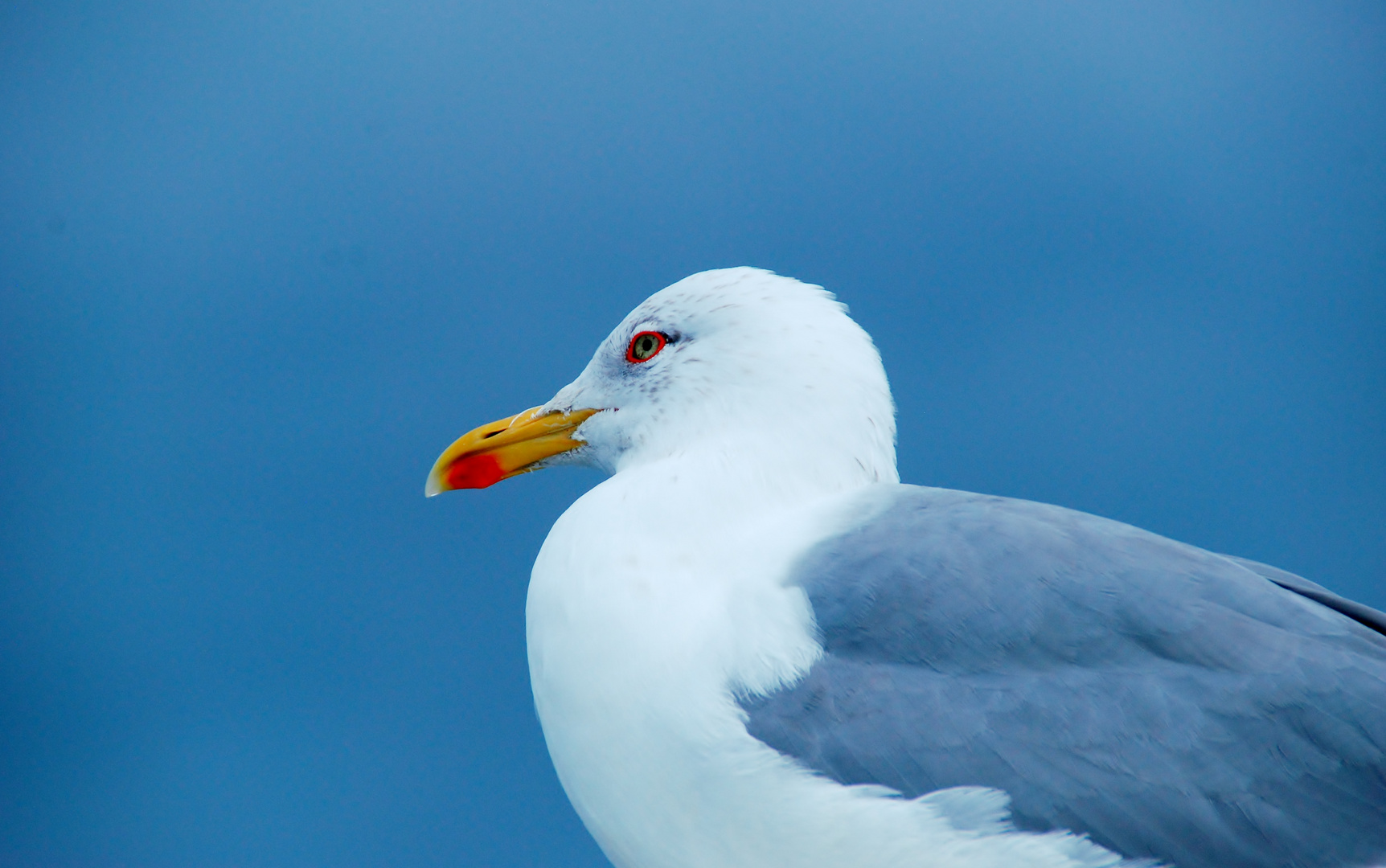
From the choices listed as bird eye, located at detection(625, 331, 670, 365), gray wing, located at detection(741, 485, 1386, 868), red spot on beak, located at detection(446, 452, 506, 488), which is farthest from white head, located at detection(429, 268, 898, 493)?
gray wing, located at detection(741, 485, 1386, 868)

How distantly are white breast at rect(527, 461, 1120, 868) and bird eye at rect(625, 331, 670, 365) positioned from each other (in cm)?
33

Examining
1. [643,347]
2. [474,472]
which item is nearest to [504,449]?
[474,472]

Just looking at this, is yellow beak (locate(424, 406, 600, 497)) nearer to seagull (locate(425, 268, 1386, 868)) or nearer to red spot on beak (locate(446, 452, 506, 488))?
red spot on beak (locate(446, 452, 506, 488))

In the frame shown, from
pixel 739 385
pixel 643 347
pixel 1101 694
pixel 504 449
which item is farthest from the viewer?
pixel 504 449

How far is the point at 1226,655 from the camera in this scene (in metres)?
1.44

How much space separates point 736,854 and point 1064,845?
1.45 ft

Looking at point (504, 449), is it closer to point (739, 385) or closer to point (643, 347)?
point (643, 347)

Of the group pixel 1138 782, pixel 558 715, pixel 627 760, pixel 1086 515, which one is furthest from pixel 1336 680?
pixel 558 715

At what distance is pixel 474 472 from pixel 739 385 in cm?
60

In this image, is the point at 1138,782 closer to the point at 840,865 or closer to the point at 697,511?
A: the point at 840,865

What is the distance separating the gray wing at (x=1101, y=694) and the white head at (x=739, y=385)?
0.88 ft

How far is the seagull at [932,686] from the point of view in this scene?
139 centimetres

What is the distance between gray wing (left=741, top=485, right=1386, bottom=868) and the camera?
1.38m

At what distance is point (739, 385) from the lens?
1826 millimetres
